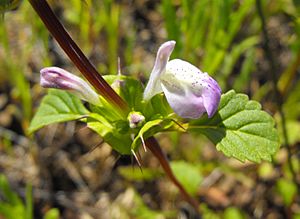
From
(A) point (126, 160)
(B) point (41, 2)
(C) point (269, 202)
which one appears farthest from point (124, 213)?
(B) point (41, 2)

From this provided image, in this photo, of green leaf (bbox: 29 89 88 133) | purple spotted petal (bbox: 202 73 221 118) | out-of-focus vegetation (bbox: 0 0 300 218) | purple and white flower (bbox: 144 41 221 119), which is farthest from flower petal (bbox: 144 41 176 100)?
out-of-focus vegetation (bbox: 0 0 300 218)

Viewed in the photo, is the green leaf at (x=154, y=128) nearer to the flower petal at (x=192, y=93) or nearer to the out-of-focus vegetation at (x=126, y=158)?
the flower petal at (x=192, y=93)

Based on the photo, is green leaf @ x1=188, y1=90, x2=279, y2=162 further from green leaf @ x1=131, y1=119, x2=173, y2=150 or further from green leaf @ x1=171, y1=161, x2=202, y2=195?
green leaf @ x1=171, y1=161, x2=202, y2=195

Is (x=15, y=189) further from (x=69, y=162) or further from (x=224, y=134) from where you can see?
(x=224, y=134)

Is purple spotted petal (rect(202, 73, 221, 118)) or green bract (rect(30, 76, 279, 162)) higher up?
purple spotted petal (rect(202, 73, 221, 118))

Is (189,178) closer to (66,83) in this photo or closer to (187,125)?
(187,125)
